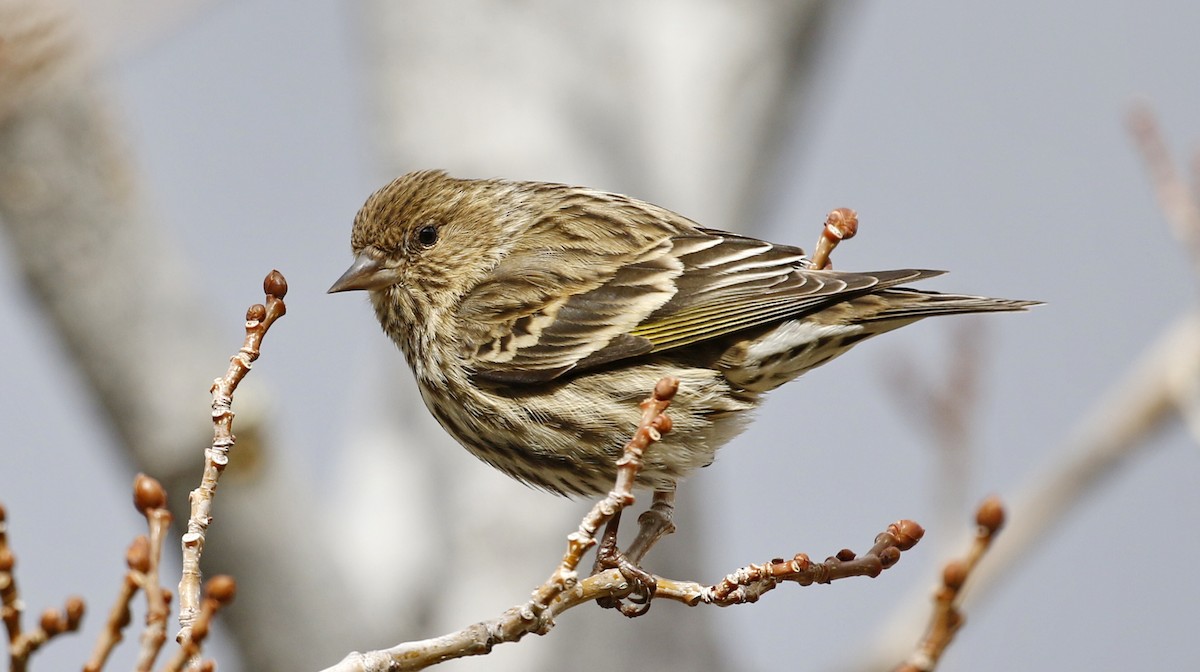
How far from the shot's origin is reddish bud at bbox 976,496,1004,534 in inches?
119

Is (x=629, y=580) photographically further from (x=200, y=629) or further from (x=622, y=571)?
(x=200, y=629)

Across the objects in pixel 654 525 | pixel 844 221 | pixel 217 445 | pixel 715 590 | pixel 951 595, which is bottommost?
pixel 654 525

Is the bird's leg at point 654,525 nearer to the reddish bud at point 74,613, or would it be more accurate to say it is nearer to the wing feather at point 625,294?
the wing feather at point 625,294

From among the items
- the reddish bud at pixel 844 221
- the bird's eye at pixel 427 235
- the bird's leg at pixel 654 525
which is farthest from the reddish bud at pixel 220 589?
the bird's eye at pixel 427 235

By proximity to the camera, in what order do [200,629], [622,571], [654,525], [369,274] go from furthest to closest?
[369,274] → [654,525] → [622,571] → [200,629]

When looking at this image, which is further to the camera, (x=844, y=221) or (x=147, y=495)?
(x=844, y=221)

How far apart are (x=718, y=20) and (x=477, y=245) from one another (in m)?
7.53

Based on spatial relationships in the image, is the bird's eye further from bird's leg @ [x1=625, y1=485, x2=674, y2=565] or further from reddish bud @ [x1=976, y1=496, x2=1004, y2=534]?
reddish bud @ [x1=976, y1=496, x2=1004, y2=534]

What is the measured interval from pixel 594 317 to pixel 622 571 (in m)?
1.14

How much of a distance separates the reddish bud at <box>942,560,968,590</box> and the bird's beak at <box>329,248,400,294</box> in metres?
2.70

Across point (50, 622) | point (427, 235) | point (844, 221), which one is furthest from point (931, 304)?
point (50, 622)

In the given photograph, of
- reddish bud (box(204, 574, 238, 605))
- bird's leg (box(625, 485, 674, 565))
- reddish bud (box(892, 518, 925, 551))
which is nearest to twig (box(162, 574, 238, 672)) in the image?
reddish bud (box(204, 574, 238, 605))

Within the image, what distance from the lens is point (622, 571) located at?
386 cm

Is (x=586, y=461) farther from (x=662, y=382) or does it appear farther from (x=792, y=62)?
(x=792, y=62)
